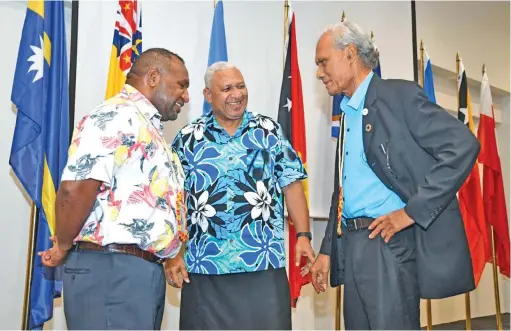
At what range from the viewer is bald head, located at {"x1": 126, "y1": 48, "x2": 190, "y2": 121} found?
1819 millimetres

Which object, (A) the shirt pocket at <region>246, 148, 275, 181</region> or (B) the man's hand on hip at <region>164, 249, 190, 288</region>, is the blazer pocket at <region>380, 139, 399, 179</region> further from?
(B) the man's hand on hip at <region>164, 249, 190, 288</region>

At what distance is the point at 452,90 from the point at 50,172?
4935 millimetres

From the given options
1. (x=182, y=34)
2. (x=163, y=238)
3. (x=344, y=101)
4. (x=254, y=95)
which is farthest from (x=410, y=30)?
(x=163, y=238)

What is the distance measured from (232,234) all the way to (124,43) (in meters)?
1.61

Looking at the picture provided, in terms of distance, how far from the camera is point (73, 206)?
1525mm

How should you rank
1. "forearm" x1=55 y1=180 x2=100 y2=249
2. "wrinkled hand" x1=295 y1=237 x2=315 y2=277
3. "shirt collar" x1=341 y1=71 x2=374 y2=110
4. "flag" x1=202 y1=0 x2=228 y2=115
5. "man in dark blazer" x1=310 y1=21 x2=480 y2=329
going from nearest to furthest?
"forearm" x1=55 y1=180 x2=100 y2=249 < "man in dark blazer" x1=310 y1=21 x2=480 y2=329 < "shirt collar" x1=341 y1=71 x2=374 y2=110 < "wrinkled hand" x1=295 y1=237 x2=315 y2=277 < "flag" x1=202 y1=0 x2=228 y2=115

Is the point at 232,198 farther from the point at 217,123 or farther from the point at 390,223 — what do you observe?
the point at 390,223

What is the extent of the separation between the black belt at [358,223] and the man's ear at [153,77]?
87 cm

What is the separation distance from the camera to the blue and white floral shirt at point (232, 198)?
2148 millimetres

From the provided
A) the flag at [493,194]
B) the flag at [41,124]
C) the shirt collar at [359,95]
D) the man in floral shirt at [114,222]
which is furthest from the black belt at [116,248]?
the flag at [493,194]

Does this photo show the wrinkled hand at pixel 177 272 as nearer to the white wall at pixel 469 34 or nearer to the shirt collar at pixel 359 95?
the shirt collar at pixel 359 95

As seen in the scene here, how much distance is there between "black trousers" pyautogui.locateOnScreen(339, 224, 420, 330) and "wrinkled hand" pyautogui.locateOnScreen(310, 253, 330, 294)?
0.69 ft

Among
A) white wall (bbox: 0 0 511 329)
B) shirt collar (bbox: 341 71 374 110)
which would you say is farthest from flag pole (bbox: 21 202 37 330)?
shirt collar (bbox: 341 71 374 110)

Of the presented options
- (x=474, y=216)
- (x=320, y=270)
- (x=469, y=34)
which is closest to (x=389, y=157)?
(x=320, y=270)
